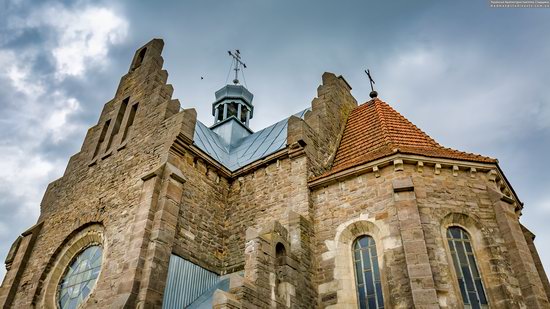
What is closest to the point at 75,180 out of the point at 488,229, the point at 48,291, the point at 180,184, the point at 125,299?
the point at 48,291

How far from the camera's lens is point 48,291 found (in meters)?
13.5

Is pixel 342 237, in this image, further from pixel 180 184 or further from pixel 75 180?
pixel 75 180

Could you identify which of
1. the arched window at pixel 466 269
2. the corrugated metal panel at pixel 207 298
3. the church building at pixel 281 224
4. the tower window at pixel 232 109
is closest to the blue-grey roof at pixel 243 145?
the church building at pixel 281 224

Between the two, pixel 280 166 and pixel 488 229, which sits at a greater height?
pixel 280 166

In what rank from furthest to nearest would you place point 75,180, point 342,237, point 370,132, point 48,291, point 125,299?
point 75,180, point 370,132, point 48,291, point 342,237, point 125,299

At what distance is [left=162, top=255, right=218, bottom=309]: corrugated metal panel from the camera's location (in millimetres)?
10914

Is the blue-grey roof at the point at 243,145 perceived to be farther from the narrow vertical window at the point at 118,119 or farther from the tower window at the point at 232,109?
the tower window at the point at 232,109

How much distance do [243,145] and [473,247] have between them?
1028 centimetres

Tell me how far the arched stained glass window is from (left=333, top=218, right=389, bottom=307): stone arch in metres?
0.12

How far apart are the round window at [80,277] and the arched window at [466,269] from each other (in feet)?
31.7

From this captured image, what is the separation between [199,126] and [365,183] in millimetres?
8135

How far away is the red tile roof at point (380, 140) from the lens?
39.8ft

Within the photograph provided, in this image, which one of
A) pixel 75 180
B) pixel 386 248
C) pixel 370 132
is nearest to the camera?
pixel 386 248

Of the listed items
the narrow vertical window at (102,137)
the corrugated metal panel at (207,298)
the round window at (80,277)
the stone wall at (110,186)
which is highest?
the narrow vertical window at (102,137)
